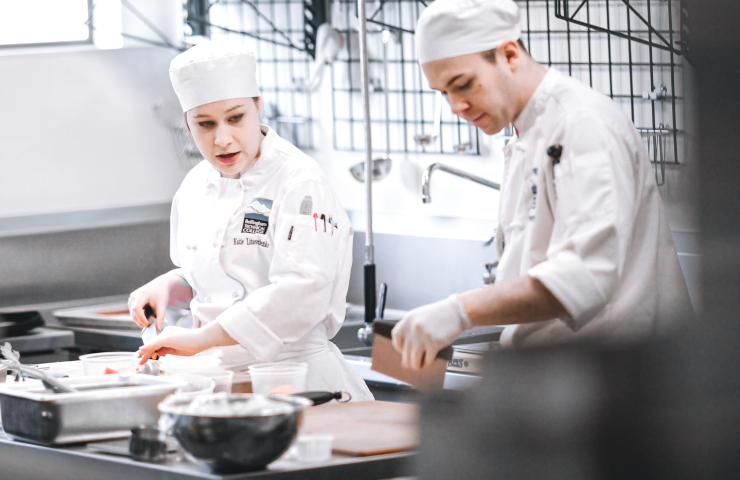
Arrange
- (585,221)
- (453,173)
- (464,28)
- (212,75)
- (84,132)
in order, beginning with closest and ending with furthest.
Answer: (585,221), (464,28), (212,75), (453,173), (84,132)

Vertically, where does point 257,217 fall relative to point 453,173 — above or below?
below

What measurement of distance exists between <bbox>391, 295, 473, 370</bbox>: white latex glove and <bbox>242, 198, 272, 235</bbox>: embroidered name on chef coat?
55 centimetres

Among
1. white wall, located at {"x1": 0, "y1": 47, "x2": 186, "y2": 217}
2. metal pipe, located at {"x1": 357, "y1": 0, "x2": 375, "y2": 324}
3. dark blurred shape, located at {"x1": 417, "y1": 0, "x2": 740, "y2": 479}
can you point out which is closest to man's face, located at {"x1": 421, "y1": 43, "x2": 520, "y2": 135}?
dark blurred shape, located at {"x1": 417, "y1": 0, "x2": 740, "y2": 479}

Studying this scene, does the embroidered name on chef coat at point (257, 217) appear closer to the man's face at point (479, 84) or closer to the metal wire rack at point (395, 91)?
the man's face at point (479, 84)

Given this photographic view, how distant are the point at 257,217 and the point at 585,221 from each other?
731 mm

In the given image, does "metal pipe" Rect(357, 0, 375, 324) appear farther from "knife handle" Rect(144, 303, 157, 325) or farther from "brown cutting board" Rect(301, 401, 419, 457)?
"brown cutting board" Rect(301, 401, 419, 457)

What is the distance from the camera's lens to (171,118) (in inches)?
135

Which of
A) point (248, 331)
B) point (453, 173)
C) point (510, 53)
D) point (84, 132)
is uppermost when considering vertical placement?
point (84, 132)

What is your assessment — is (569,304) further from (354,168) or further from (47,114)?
(47,114)

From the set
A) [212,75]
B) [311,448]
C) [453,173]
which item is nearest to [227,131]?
[212,75]

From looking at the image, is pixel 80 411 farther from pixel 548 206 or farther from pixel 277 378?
pixel 548 206

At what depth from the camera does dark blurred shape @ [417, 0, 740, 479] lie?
0.48 meters

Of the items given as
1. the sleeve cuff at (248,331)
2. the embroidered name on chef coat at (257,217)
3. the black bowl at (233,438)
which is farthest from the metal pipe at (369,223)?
the black bowl at (233,438)

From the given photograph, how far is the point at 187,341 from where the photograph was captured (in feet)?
5.31
